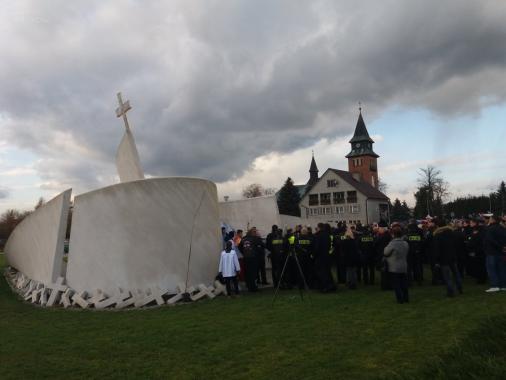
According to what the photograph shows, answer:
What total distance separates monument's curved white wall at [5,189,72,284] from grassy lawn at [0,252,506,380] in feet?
7.93

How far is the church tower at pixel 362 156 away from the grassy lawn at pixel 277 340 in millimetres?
81338

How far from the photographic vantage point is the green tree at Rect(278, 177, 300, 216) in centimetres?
6956

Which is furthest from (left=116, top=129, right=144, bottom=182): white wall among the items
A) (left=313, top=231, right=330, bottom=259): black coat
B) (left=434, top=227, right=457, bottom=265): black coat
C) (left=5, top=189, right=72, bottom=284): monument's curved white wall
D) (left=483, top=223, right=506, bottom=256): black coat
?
(left=483, top=223, right=506, bottom=256): black coat

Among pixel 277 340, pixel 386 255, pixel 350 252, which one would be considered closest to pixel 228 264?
pixel 350 252

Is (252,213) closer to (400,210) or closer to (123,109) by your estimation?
(123,109)

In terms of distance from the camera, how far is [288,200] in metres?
70.0

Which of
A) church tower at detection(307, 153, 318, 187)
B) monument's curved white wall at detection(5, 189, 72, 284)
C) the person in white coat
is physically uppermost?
church tower at detection(307, 153, 318, 187)

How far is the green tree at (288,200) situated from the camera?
228 feet

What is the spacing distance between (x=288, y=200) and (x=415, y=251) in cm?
5810

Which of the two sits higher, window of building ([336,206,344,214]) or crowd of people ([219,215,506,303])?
window of building ([336,206,344,214])

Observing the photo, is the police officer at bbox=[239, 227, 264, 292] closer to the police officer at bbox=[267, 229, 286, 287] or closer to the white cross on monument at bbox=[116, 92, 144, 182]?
the police officer at bbox=[267, 229, 286, 287]

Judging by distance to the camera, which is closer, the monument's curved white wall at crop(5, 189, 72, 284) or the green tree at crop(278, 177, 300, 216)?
the monument's curved white wall at crop(5, 189, 72, 284)

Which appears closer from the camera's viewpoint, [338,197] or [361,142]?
[338,197]

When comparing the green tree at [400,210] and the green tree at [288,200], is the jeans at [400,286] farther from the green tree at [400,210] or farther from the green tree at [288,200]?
the green tree at [400,210]
